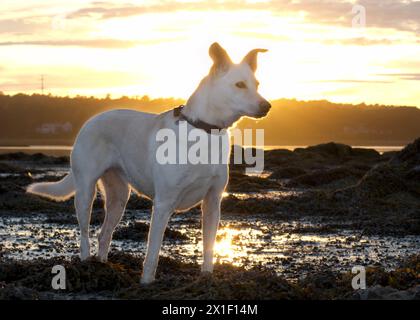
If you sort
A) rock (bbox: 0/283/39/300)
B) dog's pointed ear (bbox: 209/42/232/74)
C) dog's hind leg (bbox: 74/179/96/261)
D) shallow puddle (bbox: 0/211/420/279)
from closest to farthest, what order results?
rock (bbox: 0/283/39/300)
dog's pointed ear (bbox: 209/42/232/74)
dog's hind leg (bbox: 74/179/96/261)
shallow puddle (bbox: 0/211/420/279)

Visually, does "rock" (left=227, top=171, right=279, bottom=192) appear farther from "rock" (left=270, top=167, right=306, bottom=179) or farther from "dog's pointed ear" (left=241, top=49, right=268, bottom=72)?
"dog's pointed ear" (left=241, top=49, right=268, bottom=72)

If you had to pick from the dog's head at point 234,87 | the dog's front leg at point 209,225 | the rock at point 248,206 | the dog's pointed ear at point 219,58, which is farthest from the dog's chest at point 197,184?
the rock at point 248,206

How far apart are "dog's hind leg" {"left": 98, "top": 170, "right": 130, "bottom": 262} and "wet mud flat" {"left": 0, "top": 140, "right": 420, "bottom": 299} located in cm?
38

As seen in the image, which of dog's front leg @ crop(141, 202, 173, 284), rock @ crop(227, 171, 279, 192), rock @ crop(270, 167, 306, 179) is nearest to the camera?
dog's front leg @ crop(141, 202, 173, 284)

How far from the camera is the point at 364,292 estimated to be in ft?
27.5

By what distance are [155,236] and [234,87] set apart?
1967 mm

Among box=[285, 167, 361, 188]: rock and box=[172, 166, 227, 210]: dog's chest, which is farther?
box=[285, 167, 361, 188]: rock

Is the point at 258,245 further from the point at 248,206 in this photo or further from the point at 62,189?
the point at 248,206

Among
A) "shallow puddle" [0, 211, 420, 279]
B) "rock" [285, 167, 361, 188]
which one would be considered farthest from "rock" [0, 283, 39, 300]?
"rock" [285, 167, 361, 188]

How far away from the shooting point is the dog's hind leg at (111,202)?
10.6 metres

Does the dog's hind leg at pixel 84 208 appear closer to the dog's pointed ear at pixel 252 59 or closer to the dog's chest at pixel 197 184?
the dog's chest at pixel 197 184

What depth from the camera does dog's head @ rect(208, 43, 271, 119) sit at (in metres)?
8.48

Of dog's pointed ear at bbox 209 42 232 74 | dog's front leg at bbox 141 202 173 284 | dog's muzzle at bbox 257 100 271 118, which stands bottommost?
dog's front leg at bbox 141 202 173 284

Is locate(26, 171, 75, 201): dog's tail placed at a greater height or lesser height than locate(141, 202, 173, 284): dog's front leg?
greater
